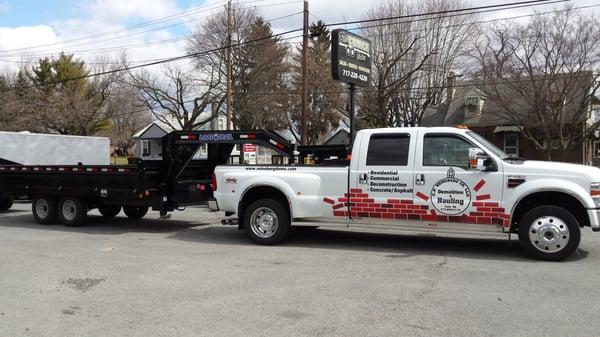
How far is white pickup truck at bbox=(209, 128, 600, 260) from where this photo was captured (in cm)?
761

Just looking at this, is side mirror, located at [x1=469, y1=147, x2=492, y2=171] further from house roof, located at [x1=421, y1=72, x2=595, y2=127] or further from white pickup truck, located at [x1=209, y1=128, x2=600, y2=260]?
house roof, located at [x1=421, y1=72, x2=595, y2=127]

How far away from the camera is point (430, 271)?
7168mm

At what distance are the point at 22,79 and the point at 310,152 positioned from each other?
5203 cm

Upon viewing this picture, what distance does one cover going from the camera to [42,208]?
12.4 metres

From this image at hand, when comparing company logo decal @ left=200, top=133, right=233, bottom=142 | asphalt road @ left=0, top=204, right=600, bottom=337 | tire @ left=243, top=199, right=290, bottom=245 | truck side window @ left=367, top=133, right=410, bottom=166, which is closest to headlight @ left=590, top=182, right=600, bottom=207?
asphalt road @ left=0, top=204, right=600, bottom=337

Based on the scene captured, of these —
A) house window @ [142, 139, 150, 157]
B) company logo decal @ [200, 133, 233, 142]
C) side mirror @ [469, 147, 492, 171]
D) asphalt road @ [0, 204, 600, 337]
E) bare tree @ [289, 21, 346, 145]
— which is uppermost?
bare tree @ [289, 21, 346, 145]

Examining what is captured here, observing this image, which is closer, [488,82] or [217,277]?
[217,277]

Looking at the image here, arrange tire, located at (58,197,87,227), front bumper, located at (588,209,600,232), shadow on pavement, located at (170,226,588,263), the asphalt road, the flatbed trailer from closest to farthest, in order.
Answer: the asphalt road < front bumper, located at (588,209,600,232) < shadow on pavement, located at (170,226,588,263) < the flatbed trailer < tire, located at (58,197,87,227)

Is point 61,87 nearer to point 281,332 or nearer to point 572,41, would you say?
point 572,41

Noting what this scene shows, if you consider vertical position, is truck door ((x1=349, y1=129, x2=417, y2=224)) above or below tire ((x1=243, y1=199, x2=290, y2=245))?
above

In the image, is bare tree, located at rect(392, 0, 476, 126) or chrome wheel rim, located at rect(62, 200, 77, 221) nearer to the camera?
chrome wheel rim, located at rect(62, 200, 77, 221)

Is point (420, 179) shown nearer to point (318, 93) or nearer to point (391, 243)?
point (391, 243)

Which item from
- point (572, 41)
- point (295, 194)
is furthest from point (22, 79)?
point (295, 194)

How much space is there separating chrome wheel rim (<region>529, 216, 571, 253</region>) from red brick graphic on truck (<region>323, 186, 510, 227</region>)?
39cm
